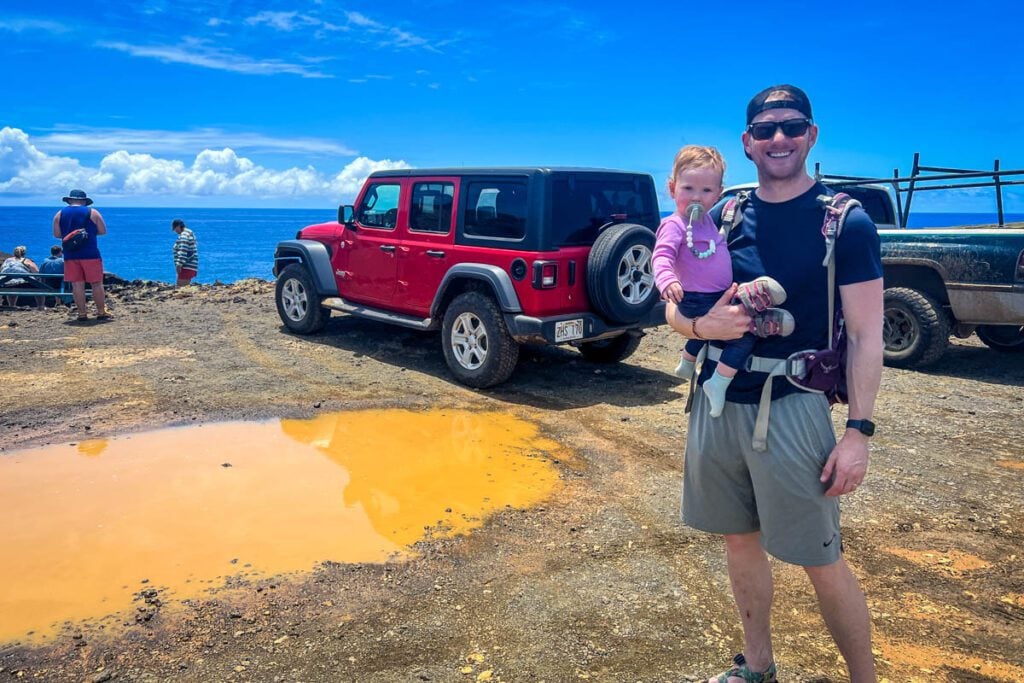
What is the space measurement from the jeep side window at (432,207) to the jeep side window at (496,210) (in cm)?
28

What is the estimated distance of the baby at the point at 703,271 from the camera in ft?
7.50

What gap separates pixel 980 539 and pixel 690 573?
65.6 inches

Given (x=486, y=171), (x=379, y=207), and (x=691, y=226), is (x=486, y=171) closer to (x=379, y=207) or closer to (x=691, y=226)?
(x=379, y=207)

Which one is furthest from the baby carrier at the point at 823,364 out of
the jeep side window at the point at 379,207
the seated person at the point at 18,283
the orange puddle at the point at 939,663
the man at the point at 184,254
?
the man at the point at 184,254

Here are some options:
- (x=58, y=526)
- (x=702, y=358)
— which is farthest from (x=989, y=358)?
(x=58, y=526)

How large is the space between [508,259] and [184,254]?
35.6 ft

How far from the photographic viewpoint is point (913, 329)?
25.4ft

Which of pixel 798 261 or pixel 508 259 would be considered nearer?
pixel 798 261

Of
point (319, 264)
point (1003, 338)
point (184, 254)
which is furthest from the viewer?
point (184, 254)

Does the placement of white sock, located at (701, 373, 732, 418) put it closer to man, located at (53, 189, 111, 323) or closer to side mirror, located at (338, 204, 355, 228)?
side mirror, located at (338, 204, 355, 228)

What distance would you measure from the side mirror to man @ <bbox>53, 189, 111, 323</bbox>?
395 cm

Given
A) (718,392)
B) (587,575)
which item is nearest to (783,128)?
(718,392)

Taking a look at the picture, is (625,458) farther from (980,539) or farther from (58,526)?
(58,526)

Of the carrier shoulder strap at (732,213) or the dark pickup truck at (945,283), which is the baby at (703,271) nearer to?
the carrier shoulder strap at (732,213)
